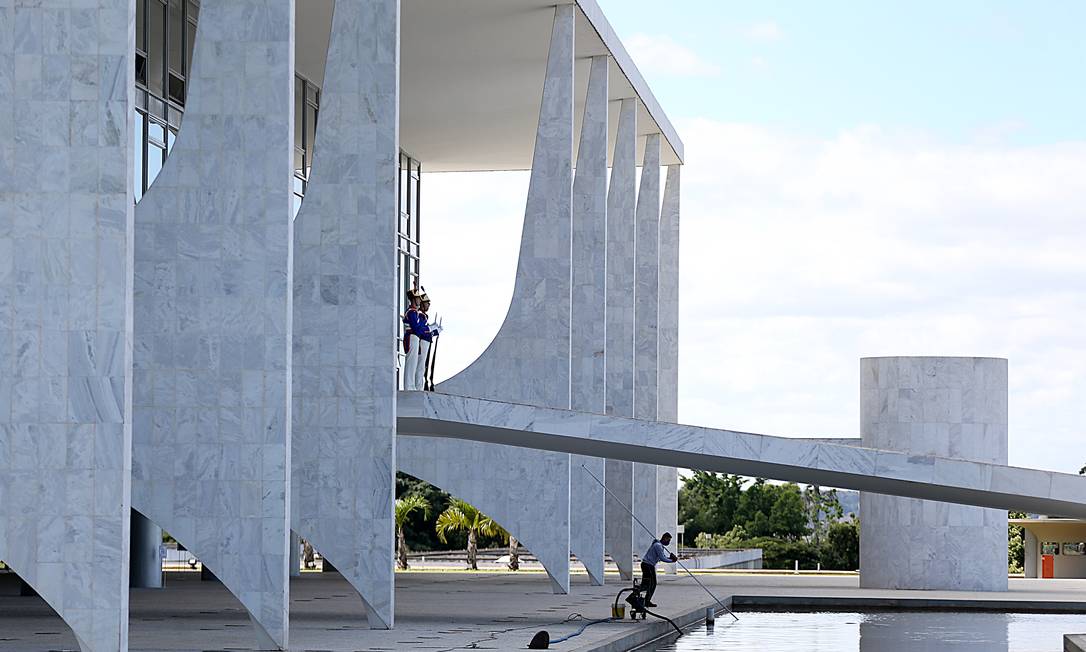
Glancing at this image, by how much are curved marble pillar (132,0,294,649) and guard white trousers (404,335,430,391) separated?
19.4 ft

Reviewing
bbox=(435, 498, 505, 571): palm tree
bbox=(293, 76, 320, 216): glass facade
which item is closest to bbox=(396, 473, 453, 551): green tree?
bbox=(435, 498, 505, 571): palm tree

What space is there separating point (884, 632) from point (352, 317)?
814 cm

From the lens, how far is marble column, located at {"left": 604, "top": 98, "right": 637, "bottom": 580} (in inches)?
1258

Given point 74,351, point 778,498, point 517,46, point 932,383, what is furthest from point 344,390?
point 778,498

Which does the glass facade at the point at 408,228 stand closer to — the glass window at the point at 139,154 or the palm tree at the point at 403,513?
the palm tree at the point at 403,513

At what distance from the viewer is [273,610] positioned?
14891 mm

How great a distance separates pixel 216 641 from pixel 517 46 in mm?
14785

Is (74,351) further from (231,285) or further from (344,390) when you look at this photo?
(344,390)

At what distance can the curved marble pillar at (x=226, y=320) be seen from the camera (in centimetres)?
1495

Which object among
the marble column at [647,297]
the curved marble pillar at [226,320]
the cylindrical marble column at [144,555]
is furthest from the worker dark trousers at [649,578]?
the marble column at [647,297]

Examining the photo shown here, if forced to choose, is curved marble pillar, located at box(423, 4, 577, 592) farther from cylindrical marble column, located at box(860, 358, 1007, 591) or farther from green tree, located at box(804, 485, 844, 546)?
green tree, located at box(804, 485, 844, 546)

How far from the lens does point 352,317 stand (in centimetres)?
1828

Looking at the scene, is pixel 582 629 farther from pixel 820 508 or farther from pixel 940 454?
pixel 820 508

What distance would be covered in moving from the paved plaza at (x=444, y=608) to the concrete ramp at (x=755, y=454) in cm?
220
